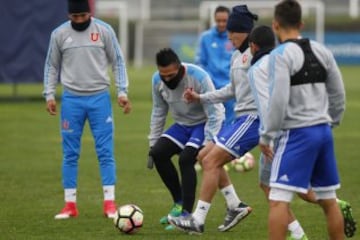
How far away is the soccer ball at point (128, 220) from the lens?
1105 centimetres

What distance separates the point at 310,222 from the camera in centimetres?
1169

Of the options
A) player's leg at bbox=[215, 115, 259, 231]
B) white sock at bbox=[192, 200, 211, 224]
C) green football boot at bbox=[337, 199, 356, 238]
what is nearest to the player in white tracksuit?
white sock at bbox=[192, 200, 211, 224]

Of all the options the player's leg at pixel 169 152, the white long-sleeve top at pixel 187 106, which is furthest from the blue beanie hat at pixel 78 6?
the player's leg at pixel 169 152

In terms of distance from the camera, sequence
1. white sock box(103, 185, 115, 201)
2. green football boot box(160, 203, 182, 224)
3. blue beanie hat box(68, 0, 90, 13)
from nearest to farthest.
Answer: green football boot box(160, 203, 182, 224), blue beanie hat box(68, 0, 90, 13), white sock box(103, 185, 115, 201)

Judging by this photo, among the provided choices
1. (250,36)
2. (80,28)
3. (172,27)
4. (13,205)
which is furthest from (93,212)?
(172,27)

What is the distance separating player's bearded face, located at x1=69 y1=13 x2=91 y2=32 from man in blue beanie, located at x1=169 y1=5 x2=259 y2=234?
5.58ft

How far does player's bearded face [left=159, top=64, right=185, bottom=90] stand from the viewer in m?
11.3

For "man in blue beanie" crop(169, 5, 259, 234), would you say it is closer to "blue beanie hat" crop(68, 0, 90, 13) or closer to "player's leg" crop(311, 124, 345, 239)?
"blue beanie hat" crop(68, 0, 90, 13)

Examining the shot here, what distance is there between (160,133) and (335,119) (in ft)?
10.2

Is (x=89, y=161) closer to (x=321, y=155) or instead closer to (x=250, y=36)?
(x=250, y=36)

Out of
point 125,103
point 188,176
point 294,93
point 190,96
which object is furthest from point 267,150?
point 125,103

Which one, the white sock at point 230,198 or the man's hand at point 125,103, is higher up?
the man's hand at point 125,103

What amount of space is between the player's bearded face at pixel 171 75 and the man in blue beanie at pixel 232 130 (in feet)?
1.18

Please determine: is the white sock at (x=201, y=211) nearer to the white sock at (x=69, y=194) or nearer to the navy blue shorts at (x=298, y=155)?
the white sock at (x=69, y=194)
